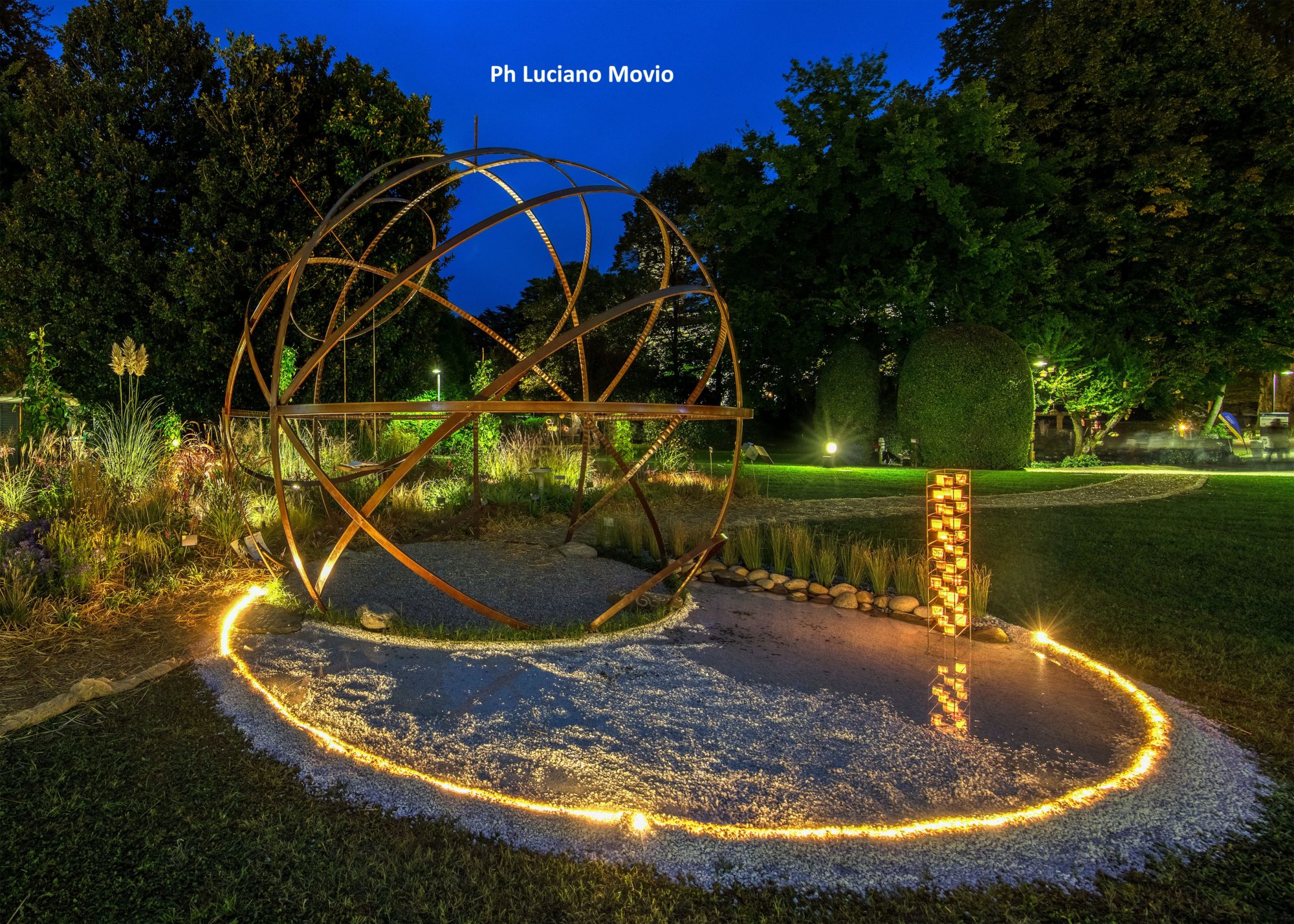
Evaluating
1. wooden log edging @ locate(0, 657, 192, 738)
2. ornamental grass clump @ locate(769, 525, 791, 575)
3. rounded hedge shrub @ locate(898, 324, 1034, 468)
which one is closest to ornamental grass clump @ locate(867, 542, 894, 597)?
ornamental grass clump @ locate(769, 525, 791, 575)

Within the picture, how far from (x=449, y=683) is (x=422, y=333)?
10.1m

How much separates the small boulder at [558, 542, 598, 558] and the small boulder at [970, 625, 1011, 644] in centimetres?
335

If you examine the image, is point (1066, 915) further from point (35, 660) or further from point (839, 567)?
point (35, 660)

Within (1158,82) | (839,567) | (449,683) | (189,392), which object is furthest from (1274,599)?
(1158,82)

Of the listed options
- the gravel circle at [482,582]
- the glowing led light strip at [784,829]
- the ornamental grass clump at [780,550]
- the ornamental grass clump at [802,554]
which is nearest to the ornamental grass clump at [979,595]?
the ornamental grass clump at [802,554]

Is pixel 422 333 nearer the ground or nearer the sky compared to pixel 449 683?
nearer the sky

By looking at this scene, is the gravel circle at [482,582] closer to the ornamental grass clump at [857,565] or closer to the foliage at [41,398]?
the ornamental grass clump at [857,565]

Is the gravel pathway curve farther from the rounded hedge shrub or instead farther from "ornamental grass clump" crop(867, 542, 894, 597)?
the rounded hedge shrub

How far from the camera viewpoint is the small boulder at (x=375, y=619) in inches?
173

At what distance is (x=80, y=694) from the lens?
3.27 metres

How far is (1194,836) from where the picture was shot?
2.37 metres

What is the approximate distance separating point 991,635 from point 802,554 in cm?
188

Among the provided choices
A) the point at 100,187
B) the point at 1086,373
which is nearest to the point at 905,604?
the point at 100,187

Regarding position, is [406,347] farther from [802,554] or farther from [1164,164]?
[1164,164]
